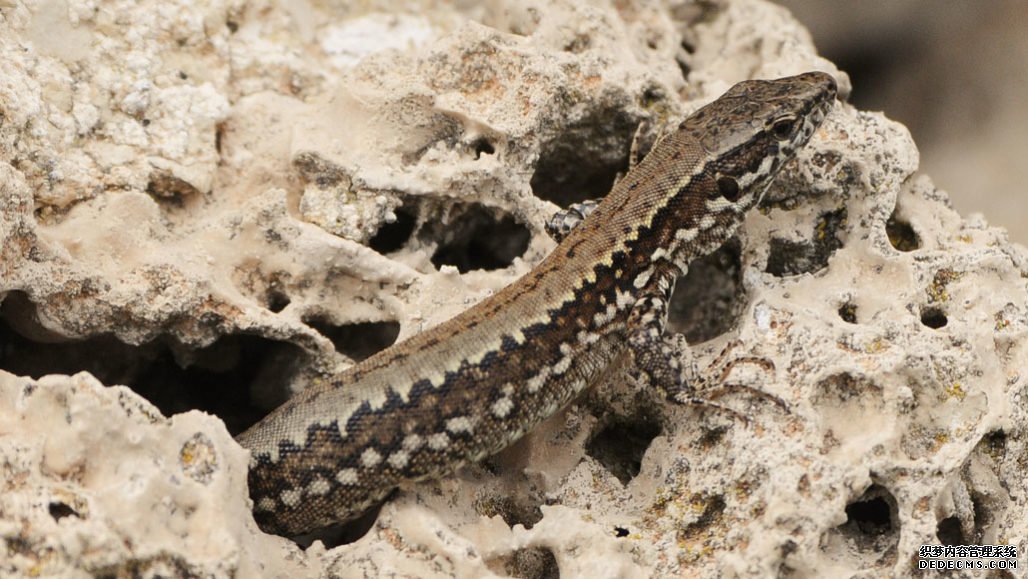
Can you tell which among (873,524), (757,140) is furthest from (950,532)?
(757,140)

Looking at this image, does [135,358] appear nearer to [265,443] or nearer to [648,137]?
[265,443]

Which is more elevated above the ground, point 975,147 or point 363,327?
point 975,147

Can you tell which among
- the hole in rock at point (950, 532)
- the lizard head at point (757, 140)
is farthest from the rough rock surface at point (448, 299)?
the lizard head at point (757, 140)

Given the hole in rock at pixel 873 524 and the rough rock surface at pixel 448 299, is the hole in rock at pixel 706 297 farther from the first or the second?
the hole in rock at pixel 873 524

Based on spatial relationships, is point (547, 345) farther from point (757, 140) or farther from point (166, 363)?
point (166, 363)

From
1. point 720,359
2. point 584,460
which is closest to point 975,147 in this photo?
point 720,359

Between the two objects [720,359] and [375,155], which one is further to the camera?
[375,155]
